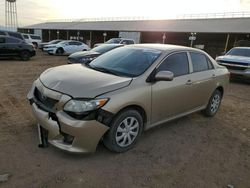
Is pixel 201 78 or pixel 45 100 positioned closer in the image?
pixel 45 100

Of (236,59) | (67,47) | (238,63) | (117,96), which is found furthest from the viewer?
(67,47)

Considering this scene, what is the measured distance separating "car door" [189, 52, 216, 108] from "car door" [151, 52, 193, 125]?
0.63ft

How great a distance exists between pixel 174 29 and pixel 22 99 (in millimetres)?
30479

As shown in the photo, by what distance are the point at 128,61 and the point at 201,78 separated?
164 centimetres

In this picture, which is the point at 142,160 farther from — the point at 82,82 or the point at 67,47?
the point at 67,47

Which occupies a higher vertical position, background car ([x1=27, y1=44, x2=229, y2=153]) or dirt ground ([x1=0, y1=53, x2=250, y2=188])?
background car ([x1=27, y1=44, x2=229, y2=153])

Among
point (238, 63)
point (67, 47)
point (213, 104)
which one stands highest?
point (238, 63)

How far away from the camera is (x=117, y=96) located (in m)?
3.26

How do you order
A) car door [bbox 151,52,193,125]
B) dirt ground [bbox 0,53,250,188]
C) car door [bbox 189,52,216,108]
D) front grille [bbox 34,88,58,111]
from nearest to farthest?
dirt ground [bbox 0,53,250,188] → front grille [bbox 34,88,58,111] → car door [bbox 151,52,193,125] → car door [bbox 189,52,216,108]

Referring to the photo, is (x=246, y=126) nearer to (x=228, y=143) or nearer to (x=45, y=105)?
(x=228, y=143)

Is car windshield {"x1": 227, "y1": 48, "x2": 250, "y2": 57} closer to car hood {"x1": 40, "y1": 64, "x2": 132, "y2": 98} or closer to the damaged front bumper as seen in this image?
car hood {"x1": 40, "y1": 64, "x2": 132, "y2": 98}

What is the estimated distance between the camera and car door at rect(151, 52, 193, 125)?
12.8 ft

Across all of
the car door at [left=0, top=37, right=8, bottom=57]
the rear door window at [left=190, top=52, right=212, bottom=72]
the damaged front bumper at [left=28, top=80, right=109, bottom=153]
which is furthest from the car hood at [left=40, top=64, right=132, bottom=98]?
the car door at [left=0, top=37, right=8, bottom=57]

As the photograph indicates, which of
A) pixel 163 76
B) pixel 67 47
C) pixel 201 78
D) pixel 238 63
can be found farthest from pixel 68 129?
pixel 67 47
